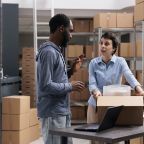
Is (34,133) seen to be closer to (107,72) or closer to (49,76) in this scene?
(107,72)

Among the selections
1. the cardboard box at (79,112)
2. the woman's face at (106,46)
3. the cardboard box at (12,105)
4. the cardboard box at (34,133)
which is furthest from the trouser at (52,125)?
the cardboard box at (79,112)

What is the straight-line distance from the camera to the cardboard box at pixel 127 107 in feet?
7.83

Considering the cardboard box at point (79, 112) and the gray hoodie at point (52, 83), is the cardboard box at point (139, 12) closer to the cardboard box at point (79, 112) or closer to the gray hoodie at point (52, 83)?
the cardboard box at point (79, 112)

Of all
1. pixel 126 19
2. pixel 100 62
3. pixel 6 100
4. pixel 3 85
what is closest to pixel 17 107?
pixel 6 100

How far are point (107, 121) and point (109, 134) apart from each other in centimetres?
15

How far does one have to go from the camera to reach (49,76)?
7.79 feet

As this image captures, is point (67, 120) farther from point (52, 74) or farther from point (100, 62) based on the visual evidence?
point (100, 62)

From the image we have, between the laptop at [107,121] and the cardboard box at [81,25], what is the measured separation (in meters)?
5.36

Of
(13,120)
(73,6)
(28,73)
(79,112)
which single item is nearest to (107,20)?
(73,6)

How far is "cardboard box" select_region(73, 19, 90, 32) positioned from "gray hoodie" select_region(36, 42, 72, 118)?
517 centimetres

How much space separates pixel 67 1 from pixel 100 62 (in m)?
3.79

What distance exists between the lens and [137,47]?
6371 mm

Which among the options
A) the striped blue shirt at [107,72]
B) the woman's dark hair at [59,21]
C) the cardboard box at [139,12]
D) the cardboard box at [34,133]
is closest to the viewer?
the woman's dark hair at [59,21]

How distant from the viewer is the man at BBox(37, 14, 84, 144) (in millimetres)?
2387
